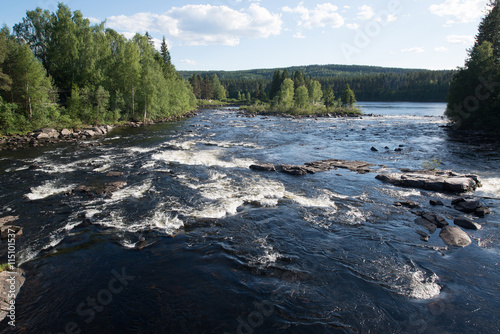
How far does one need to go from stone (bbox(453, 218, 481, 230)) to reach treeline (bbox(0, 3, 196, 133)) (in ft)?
149

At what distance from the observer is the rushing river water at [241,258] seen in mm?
7316

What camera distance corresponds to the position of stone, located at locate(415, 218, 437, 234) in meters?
12.3

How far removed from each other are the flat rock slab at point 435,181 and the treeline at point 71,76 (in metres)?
43.0

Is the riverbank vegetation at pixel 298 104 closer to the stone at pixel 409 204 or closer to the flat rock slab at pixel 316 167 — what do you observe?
the flat rock slab at pixel 316 167

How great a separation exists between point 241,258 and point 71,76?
55.3 m

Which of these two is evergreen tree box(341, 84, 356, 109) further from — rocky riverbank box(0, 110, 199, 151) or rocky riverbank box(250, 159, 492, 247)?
rocky riverbank box(0, 110, 199, 151)

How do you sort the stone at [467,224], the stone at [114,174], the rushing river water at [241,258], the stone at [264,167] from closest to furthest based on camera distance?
the rushing river water at [241,258], the stone at [467,224], the stone at [114,174], the stone at [264,167]

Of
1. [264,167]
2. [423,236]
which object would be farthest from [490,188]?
[264,167]

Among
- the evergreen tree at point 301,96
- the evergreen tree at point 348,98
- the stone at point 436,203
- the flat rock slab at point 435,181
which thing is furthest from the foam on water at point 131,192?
the evergreen tree at point 348,98

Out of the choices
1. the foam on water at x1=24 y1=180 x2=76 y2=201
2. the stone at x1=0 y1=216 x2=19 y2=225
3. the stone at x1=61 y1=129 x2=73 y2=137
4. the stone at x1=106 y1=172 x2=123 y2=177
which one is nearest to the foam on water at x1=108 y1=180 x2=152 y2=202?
the stone at x1=106 y1=172 x2=123 y2=177

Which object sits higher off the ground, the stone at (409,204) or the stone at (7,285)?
the stone at (409,204)

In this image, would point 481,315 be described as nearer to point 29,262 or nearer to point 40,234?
point 29,262

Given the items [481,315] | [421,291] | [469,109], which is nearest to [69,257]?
[421,291]

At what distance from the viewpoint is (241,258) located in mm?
10000
